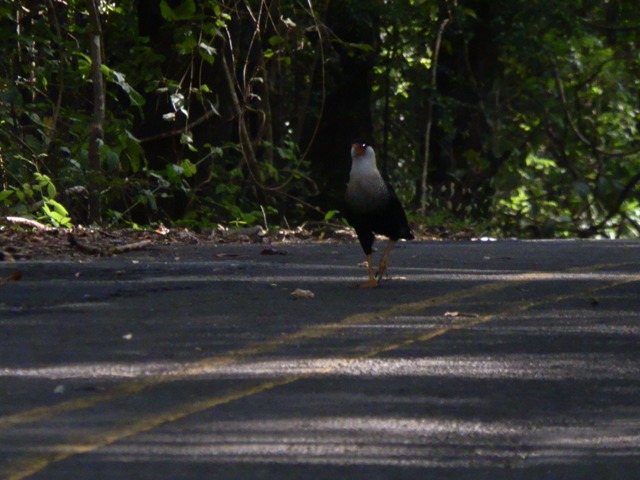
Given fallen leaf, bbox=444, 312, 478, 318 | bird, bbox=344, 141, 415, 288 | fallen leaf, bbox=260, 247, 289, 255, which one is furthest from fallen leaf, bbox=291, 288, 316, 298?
fallen leaf, bbox=260, 247, 289, 255

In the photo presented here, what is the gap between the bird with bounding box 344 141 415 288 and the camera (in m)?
9.97

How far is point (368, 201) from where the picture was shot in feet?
32.8

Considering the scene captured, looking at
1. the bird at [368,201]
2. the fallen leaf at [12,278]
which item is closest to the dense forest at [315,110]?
the fallen leaf at [12,278]

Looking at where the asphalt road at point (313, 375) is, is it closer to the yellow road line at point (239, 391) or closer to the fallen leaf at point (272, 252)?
the yellow road line at point (239, 391)

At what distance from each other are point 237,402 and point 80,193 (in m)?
11.2

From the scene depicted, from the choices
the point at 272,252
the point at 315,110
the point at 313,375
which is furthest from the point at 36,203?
the point at 313,375

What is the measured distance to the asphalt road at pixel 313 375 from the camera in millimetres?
4766

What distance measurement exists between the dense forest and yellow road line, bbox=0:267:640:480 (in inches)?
271

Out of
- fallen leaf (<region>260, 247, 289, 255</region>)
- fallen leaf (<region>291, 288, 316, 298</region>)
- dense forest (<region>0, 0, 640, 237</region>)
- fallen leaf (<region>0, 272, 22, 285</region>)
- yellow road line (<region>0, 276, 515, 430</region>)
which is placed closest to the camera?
yellow road line (<region>0, 276, 515, 430</region>)

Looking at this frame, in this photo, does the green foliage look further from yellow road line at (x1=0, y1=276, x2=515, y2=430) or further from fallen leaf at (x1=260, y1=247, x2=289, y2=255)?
yellow road line at (x1=0, y1=276, x2=515, y2=430)

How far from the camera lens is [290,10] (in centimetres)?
1962

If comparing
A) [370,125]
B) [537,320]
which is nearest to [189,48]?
[370,125]

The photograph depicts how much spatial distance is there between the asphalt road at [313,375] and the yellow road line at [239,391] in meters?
0.01

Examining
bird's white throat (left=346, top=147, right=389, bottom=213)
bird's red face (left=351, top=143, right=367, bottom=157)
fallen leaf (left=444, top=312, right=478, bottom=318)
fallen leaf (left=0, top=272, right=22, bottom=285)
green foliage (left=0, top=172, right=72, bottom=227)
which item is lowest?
green foliage (left=0, top=172, right=72, bottom=227)
